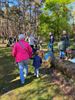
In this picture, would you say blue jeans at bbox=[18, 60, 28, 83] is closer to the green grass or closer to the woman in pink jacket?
the woman in pink jacket

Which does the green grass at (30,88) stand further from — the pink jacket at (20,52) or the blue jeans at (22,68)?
the pink jacket at (20,52)

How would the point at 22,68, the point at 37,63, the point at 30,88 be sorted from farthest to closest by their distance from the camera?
the point at 37,63, the point at 22,68, the point at 30,88

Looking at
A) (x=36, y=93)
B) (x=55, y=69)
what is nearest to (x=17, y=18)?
(x=55, y=69)

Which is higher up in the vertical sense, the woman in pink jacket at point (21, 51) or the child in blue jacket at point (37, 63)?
the woman in pink jacket at point (21, 51)

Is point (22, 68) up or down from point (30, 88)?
up

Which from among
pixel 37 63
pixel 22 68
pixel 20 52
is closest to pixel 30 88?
pixel 22 68

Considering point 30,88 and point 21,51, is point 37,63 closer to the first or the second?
point 21,51

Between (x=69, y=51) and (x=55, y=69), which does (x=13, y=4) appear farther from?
(x=55, y=69)

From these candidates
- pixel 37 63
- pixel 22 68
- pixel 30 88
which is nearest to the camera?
pixel 30 88

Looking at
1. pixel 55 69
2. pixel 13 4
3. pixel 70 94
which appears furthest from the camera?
pixel 13 4

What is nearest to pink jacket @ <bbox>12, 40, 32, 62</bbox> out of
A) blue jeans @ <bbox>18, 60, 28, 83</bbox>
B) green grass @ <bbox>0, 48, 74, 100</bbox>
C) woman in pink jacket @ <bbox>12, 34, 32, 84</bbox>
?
woman in pink jacket @ <bbox>12, 34, 32, 84</bbox>

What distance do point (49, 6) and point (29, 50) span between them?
91.0 feet

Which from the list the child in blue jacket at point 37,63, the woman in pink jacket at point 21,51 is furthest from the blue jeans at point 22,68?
the child in blue jacket at point 37,63

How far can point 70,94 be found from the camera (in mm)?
10156
